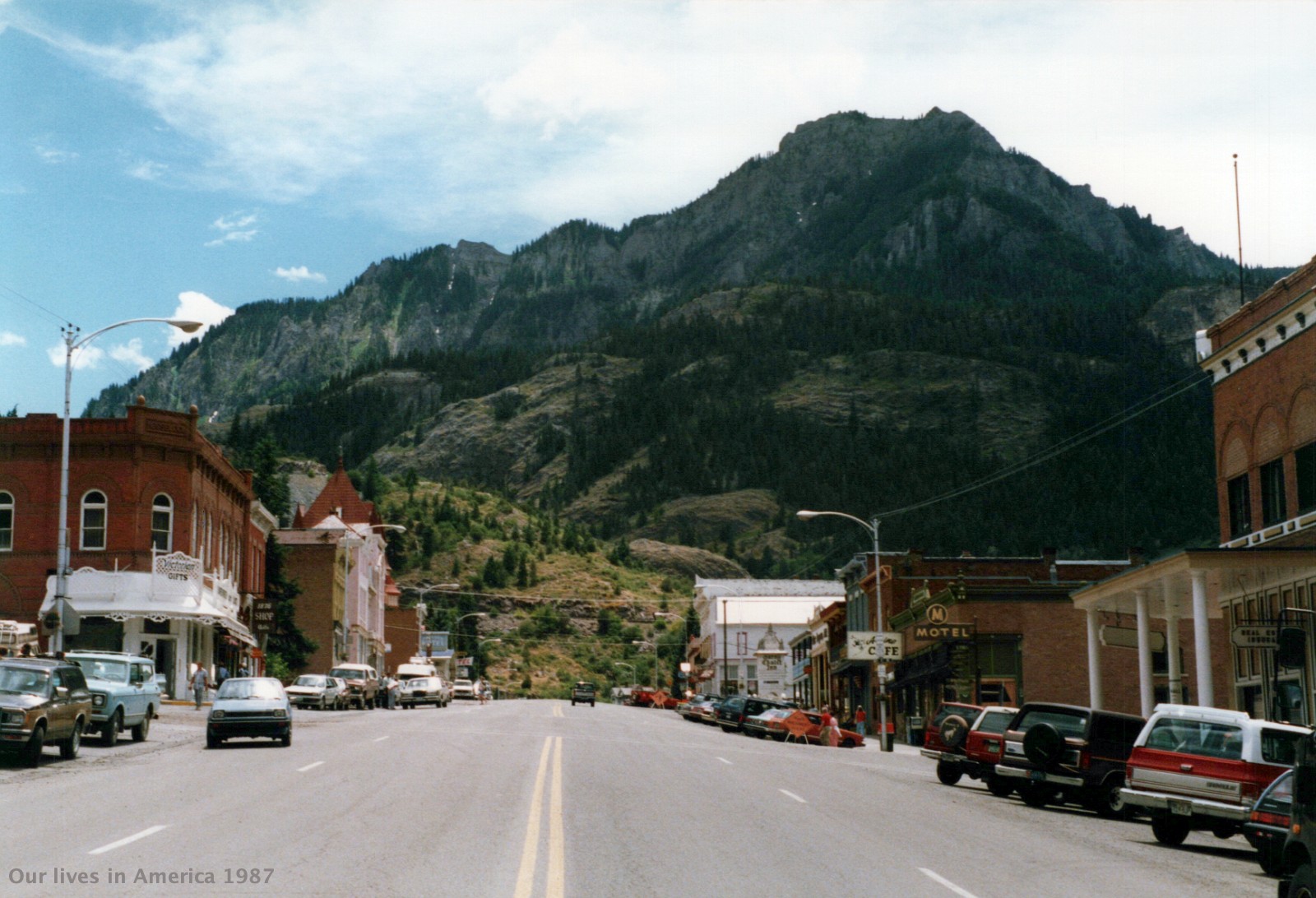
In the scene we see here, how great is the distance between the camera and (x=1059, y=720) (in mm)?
25719

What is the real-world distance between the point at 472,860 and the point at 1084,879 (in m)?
6.41

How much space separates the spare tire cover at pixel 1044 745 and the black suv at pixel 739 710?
3327 cm

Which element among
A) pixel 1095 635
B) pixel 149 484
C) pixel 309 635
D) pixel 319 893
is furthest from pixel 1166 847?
pixel 309 635

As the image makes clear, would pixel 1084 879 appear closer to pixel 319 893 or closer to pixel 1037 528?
pixel 319 893

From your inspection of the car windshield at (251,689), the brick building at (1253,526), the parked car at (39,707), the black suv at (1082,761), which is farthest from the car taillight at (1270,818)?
the car windshield at (251,689)

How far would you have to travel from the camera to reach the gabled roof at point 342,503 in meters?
116

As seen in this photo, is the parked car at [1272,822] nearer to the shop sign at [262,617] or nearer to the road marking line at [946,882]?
the road marking line at [946,882]

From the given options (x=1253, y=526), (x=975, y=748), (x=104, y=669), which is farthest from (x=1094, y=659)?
(x=104, y=669)

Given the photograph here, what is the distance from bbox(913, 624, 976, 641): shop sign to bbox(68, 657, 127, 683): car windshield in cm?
3204

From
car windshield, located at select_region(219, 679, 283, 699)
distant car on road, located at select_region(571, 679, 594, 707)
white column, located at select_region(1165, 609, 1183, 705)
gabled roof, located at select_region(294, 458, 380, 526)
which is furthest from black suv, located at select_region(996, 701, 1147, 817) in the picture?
gabled roof, located at select_region(294, 458, 380, 526)

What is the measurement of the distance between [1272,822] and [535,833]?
8633mm

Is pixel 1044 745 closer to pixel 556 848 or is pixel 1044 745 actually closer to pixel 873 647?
pixel 556 848

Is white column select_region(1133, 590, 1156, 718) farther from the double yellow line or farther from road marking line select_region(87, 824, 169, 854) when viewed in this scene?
road marking line select_region(87, 824, 169, 854)

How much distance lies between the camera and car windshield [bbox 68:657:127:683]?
30641 mm
